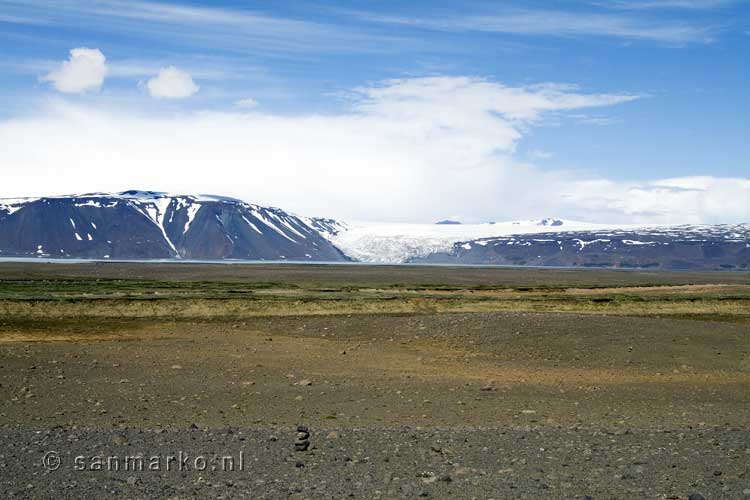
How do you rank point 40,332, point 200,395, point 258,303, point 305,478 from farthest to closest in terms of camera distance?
point 258,303, point 40,332, point 200,395, point 305,478

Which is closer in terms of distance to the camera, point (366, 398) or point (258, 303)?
point (366, 398)

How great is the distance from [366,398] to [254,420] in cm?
307

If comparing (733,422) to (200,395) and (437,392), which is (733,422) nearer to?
(437,392)

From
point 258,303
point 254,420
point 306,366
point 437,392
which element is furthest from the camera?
point 258,303

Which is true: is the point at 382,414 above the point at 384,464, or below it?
below

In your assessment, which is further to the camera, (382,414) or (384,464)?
(382,414)

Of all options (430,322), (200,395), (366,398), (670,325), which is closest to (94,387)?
(200,395)

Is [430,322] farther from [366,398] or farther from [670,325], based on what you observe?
[366,398]

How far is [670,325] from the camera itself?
93.0 ft

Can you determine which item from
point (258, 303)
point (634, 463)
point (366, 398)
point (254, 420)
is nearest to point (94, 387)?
point (254, 420)

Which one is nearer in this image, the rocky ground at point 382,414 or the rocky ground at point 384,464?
the rocky ground at point 384,464

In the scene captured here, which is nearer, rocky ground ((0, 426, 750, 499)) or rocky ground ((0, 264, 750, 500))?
rocky ground ((0, 426, 750, 499))

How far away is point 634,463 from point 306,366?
10.9m

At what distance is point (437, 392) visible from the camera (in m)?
16.1
